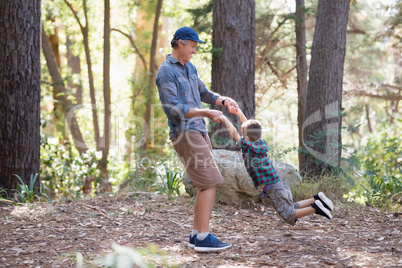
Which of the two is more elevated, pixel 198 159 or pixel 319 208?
pixel 198 159

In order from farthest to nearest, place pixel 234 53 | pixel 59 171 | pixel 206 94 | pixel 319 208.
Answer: pixel 59 171, pixel 234 53, pixel 206 94, pixel 319 208

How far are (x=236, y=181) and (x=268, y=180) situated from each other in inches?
53.1

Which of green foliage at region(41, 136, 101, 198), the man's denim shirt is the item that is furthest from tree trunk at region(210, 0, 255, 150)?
the man's denim shirt

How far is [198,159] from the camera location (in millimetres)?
3777

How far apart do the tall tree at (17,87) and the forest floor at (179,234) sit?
0.78m

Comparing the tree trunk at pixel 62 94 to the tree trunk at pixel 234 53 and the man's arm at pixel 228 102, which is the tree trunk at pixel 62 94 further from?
the man's arm at pixel 228 102

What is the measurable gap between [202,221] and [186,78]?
134 centimetres

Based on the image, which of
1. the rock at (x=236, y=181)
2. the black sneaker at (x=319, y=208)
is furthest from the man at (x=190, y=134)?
the rock at (x=236, y=181)

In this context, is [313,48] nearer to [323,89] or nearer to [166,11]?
[323,89]

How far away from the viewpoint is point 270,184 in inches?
173

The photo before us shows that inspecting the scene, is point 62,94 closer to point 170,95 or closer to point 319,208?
point 170,95

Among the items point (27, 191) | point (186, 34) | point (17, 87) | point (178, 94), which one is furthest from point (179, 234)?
point (17, 87)

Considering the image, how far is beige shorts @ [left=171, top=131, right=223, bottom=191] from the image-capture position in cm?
378

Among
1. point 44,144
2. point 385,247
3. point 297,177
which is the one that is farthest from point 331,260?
point 44,144
